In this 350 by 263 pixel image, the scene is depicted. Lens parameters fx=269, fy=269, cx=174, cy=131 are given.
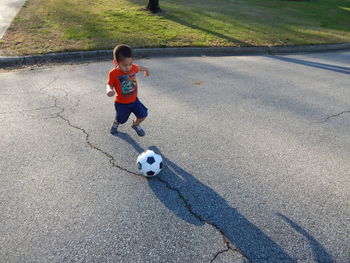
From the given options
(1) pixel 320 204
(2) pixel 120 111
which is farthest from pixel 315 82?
(2) pixel 120 111

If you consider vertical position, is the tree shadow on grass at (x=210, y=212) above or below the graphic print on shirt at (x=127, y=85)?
below

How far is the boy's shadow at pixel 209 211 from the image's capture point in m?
2.38

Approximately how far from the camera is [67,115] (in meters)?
4.41

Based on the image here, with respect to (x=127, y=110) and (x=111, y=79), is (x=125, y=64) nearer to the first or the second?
(x=111, y=79)

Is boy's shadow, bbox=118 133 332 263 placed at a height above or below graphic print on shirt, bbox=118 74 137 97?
below

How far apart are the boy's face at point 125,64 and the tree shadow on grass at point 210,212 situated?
51.8 inches

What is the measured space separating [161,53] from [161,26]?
2219mm

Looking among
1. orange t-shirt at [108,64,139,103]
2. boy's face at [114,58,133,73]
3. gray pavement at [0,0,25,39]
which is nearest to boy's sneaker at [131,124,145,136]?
orange t-shirt at [108,64,139,103]

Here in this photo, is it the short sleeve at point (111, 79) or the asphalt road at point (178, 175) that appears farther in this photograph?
the short sleeve at point (111, 79)

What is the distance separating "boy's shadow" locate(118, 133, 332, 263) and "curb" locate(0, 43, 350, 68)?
4.84 metres

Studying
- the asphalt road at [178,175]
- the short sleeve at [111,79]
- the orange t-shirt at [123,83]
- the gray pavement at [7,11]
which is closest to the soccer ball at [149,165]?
the asphalt road at [178,175]

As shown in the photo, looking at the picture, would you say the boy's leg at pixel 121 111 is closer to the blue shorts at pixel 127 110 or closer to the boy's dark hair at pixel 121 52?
the blue shorts at pixel 127 110

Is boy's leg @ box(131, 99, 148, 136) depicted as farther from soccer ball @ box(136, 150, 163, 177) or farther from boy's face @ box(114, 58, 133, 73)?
soccer ball @ box(136, 150, 163, 177)

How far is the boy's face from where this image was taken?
3338mm
